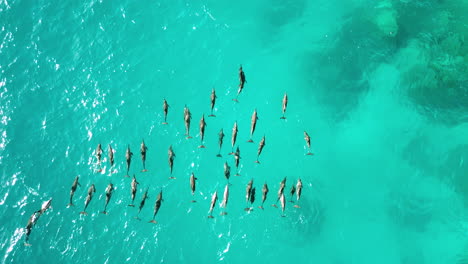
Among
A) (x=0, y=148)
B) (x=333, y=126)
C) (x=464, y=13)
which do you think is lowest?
(x=333, y=126)

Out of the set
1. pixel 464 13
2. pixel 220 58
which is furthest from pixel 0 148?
pixel 464 13

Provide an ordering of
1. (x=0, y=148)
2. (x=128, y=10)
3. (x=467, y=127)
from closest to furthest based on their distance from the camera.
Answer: (x=0, y=148)
(x=467, y=127)
(x=128, y=10)

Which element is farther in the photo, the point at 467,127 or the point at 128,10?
the point at 128,10

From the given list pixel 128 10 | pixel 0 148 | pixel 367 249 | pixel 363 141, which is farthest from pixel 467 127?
pixel 0 148

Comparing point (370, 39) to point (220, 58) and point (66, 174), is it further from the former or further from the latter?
point (66, 174)

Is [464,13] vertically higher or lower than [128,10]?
lower

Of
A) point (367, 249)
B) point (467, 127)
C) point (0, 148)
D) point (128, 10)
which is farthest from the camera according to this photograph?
point (128, 10)
